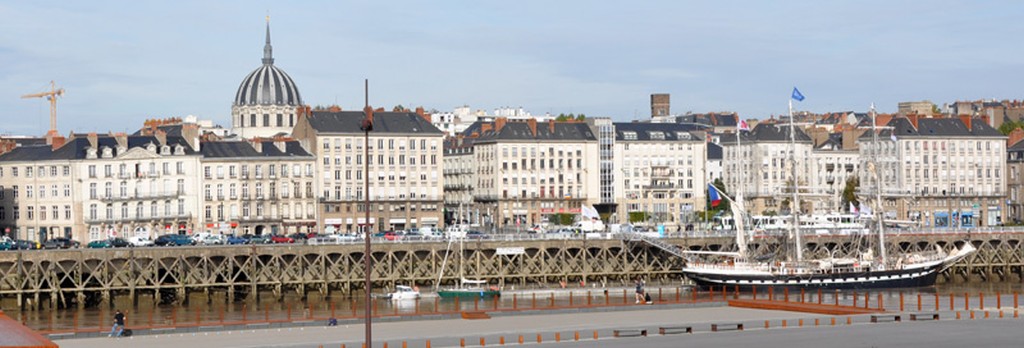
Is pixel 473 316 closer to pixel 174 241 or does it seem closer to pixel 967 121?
pixel 174 241

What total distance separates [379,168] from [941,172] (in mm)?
45624

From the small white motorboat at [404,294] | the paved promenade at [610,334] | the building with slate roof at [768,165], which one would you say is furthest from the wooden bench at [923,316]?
the building with slate roof at [768,165]

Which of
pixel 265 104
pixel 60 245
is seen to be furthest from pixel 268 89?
Result: pixel 60 245

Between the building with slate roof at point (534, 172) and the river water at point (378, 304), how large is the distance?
1783 inches

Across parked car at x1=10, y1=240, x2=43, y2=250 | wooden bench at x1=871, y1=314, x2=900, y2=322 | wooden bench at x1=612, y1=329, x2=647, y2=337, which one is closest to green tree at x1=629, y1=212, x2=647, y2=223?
parked car at x1=10, y1=240, x2=43, y2=250

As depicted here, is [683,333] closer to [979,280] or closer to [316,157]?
[979,280]

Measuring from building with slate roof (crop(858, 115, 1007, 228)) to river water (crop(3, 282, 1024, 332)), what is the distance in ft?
157

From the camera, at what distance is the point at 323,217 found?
11694 centimetres

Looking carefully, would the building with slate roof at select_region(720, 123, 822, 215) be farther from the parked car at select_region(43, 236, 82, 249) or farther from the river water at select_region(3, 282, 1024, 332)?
the parked car at select_region(43, 236, 82, 249)

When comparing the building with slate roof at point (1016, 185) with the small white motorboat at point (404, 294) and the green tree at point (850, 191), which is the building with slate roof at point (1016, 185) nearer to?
the green tree at point (850, 191)

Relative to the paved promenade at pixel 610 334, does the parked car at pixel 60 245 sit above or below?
above

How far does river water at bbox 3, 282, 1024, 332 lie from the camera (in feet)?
213

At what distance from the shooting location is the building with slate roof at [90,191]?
106562 mm

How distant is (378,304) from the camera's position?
7300 centimetres
